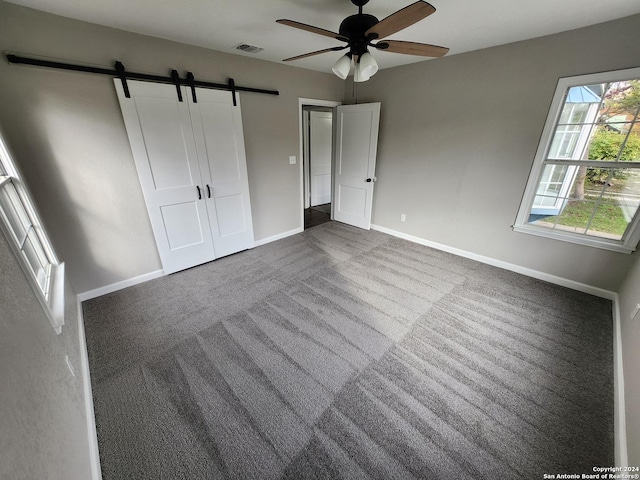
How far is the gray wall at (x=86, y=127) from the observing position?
191 centimetres

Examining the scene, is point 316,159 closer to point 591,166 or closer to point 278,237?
point 278,237

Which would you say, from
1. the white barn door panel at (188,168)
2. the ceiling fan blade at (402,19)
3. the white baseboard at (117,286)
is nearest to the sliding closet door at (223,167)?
the white barn door panel at (188,168)

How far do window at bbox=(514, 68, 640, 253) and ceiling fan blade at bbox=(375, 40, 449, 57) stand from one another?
153 centimetres

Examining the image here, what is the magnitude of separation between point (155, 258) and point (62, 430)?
2.14 metres

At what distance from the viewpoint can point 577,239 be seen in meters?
2.55

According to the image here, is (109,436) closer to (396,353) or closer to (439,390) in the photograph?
(396,353)

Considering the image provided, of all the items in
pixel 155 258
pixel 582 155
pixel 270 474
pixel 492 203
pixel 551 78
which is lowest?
pixel 270 474

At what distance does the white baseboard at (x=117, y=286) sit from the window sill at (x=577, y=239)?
13.8 feet

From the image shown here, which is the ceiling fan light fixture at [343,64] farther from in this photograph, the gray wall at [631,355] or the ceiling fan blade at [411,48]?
the gray wall at [631,355]

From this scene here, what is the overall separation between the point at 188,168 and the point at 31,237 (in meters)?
1.40

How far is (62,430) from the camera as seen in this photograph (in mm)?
991

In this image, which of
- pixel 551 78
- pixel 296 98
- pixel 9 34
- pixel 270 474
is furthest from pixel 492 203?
pixel 9 34

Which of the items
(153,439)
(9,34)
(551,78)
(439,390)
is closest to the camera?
(153,439)

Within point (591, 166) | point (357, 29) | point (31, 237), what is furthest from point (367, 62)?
point (31, 237)
